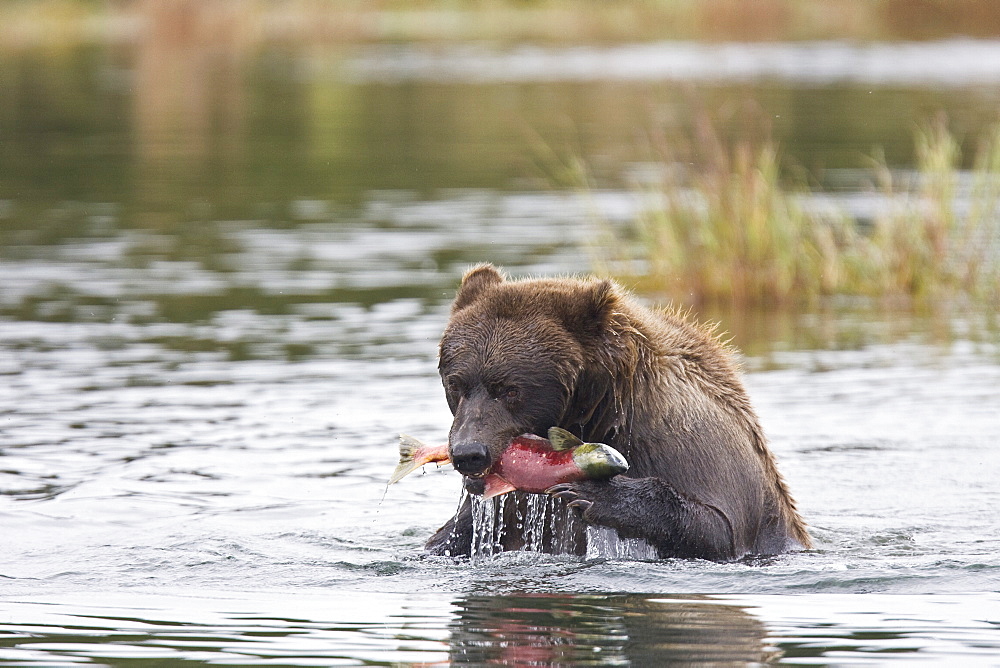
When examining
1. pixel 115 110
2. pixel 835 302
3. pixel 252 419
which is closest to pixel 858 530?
pixel 252 419

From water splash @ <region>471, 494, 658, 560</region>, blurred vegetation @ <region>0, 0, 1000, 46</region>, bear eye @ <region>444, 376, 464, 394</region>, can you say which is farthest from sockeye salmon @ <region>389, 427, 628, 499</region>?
blurred vegetation @ <region>0, 0, 1000, 46</region>

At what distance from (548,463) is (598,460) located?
208 mm

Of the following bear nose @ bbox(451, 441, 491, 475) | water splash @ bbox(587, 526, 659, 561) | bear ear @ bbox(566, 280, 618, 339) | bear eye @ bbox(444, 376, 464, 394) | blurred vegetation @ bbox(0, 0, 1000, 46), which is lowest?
water splash @ bbox(587, 526, 659, 561)

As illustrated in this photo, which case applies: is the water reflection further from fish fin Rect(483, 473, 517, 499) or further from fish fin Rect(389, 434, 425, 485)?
fish fin Rect(389, 434, 425, 485)

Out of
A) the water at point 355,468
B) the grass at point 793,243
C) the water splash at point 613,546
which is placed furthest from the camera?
the grass at point 793,243

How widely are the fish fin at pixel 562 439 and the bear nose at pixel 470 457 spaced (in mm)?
284

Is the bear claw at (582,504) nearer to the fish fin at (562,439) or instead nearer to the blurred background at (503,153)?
the fish fin at (562,439)

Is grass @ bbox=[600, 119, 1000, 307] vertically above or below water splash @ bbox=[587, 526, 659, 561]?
above

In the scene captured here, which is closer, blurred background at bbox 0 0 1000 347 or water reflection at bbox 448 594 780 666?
water reflection at bbox 448 594 780 666

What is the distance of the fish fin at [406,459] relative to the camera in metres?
6.91

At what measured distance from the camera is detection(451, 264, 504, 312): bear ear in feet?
22.5

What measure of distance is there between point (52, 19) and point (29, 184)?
31895 mm

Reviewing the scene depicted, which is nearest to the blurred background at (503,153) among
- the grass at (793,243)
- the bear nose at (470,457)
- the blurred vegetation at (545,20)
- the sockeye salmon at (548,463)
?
the grass at (793,243)

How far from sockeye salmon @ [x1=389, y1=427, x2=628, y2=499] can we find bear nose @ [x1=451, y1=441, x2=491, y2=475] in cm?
13
